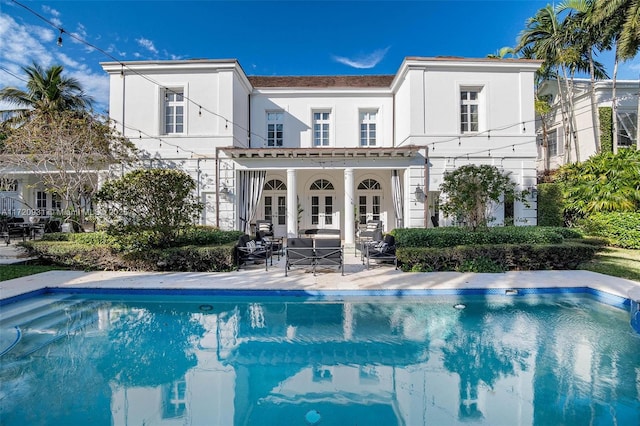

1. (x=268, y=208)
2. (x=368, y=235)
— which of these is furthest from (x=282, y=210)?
(x=368, y=235)

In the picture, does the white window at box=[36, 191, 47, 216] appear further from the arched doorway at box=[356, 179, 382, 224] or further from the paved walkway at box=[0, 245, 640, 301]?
the arched doorway at box=[356, 179, 382, 224]

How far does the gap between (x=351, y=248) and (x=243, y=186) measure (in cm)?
548

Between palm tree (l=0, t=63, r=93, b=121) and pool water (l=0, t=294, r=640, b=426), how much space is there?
20128mm

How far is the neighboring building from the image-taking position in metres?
17.5

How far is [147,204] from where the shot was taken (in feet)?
28.1

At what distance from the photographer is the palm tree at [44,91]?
1955 cm

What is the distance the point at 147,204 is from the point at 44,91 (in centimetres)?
1854

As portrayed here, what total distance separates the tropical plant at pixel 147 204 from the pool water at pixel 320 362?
8.51 ft

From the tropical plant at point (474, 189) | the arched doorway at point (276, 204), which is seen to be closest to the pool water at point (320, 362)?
the tropical plant at point (474, 189)

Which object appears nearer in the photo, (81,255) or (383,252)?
(81,255)

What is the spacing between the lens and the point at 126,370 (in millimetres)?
4043

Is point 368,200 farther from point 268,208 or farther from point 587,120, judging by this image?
point 587,120

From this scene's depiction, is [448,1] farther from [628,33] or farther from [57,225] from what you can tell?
[57,225]

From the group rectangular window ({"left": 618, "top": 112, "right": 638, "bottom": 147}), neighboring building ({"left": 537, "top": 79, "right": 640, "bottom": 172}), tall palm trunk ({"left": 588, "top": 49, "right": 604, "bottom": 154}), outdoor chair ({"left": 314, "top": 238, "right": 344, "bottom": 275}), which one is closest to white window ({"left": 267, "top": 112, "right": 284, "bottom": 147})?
outdoor chair ({"left": 314, "top": 238, "right": 344, "bottom": 275})
